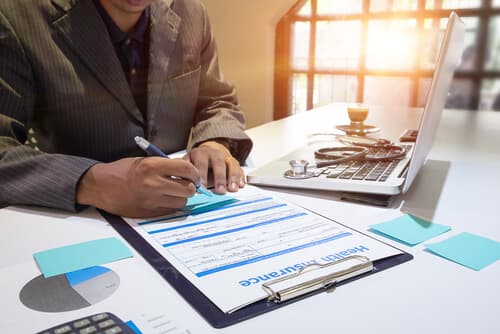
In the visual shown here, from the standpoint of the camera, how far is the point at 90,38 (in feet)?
3.53

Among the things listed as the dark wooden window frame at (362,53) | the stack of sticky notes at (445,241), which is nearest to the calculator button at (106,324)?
the stack of sticky notes at (445,241)

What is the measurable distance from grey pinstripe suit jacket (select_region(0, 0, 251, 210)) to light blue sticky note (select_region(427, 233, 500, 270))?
562mm

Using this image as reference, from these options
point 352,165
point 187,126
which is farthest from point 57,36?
point 352,165

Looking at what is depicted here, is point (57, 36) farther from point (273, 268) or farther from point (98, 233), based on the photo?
point (273, 268)

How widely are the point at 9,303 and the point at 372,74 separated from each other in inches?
128

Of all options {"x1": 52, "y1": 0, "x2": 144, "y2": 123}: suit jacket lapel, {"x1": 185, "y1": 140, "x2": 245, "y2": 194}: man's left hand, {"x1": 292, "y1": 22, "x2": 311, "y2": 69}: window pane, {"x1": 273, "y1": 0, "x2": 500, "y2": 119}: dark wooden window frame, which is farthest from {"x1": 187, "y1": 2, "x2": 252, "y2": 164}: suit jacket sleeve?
{"x1": 292, "y1": 22, "x2": 311, "y2": 69}: window pane

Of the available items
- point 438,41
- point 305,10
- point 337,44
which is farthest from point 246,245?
point 305,10

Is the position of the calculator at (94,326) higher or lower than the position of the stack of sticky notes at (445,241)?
higher

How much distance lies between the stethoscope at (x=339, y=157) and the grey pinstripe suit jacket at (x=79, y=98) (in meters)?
0.20

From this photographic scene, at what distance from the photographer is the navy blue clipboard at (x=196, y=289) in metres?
0.48

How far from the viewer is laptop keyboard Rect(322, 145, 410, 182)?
88cm

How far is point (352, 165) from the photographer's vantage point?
0.97m

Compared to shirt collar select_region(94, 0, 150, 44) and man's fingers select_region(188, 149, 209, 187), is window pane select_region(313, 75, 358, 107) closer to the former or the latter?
shirt collar select_region(94, 0, 150, 44)

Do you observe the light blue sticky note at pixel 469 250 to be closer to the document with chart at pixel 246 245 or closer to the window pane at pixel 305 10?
the document with chart at pixel 246 245
